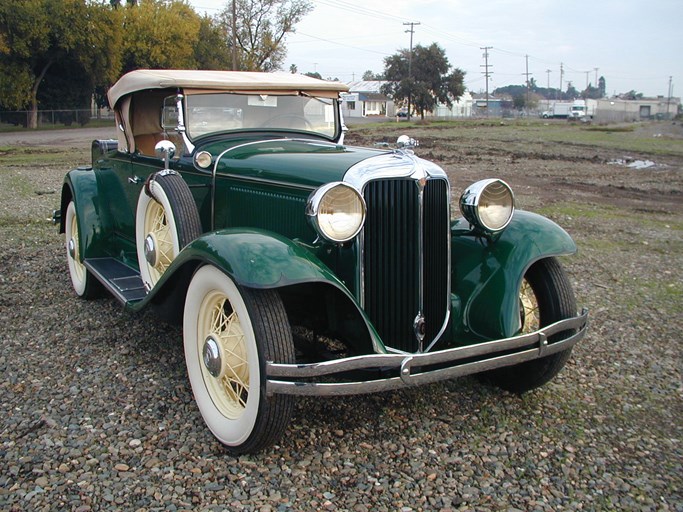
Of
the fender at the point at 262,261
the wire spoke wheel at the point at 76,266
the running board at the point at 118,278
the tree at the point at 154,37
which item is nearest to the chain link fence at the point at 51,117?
the tree at the point at 154,37

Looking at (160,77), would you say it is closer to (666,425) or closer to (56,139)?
(666,425)

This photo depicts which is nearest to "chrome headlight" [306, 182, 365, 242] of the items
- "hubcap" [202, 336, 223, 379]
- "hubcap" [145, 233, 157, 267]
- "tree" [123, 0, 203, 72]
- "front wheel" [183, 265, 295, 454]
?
"front wheel" [183, 265, 295, 454]

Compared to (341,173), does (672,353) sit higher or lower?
lower

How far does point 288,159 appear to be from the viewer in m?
3.68

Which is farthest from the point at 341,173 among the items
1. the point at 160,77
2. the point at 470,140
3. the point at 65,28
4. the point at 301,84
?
the point at 65,28

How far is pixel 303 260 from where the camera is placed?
9.55 feet

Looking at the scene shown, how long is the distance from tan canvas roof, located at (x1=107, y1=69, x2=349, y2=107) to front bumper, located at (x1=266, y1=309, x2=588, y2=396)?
2389mm

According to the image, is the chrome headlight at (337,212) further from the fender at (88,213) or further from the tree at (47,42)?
the tree at (47,42)

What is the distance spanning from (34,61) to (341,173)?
113 ft

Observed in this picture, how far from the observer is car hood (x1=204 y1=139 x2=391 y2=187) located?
11.0ft

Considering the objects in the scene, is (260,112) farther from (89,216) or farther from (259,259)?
(259,259)

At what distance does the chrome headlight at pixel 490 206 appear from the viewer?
3529mm

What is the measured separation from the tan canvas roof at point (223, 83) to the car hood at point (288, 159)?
17.2 inches

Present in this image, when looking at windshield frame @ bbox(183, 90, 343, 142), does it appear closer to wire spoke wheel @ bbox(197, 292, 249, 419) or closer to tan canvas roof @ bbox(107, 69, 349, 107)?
tan canvas roof @ bbox(107, 69, 349, 107)
